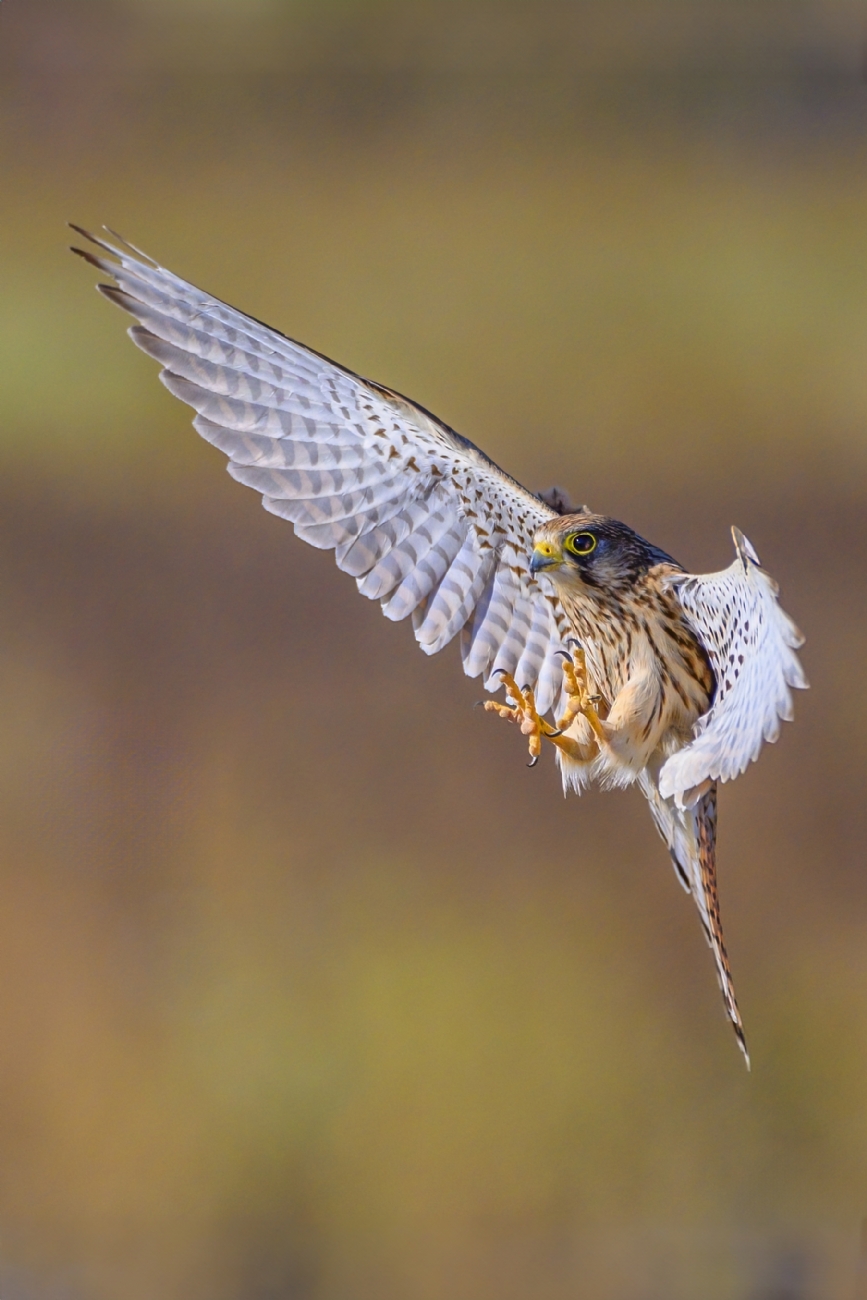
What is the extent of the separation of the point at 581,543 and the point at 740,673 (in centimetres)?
18

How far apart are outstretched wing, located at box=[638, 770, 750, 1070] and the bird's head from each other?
20cm

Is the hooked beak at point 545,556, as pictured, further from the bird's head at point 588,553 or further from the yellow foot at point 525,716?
the yellow foot at point 525,716

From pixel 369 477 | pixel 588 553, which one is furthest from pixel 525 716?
pixel 369 477

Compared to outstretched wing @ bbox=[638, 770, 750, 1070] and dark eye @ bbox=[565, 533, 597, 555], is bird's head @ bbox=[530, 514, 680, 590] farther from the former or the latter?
outstretched wing @ bbox=[638, 770, 750, 1070]

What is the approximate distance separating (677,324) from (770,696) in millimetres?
620

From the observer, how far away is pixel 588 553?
3.45ft

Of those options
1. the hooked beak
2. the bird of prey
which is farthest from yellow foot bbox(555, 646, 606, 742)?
the hooked beak

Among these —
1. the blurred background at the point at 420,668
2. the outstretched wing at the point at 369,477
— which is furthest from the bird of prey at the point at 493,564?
the blurred background at the point at 420,668

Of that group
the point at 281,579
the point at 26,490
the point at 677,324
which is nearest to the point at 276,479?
the point at 281,579

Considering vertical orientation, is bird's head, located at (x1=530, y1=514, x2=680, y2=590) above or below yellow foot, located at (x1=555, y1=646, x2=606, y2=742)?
above

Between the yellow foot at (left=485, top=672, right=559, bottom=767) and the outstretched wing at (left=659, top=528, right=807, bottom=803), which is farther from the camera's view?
the yellow foot at (left=485, top=672, right=559, bottom=767)

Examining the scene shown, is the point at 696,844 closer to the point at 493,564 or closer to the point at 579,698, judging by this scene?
the point at 579,698

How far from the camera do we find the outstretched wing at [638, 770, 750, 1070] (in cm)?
116

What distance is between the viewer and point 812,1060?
1.41m
